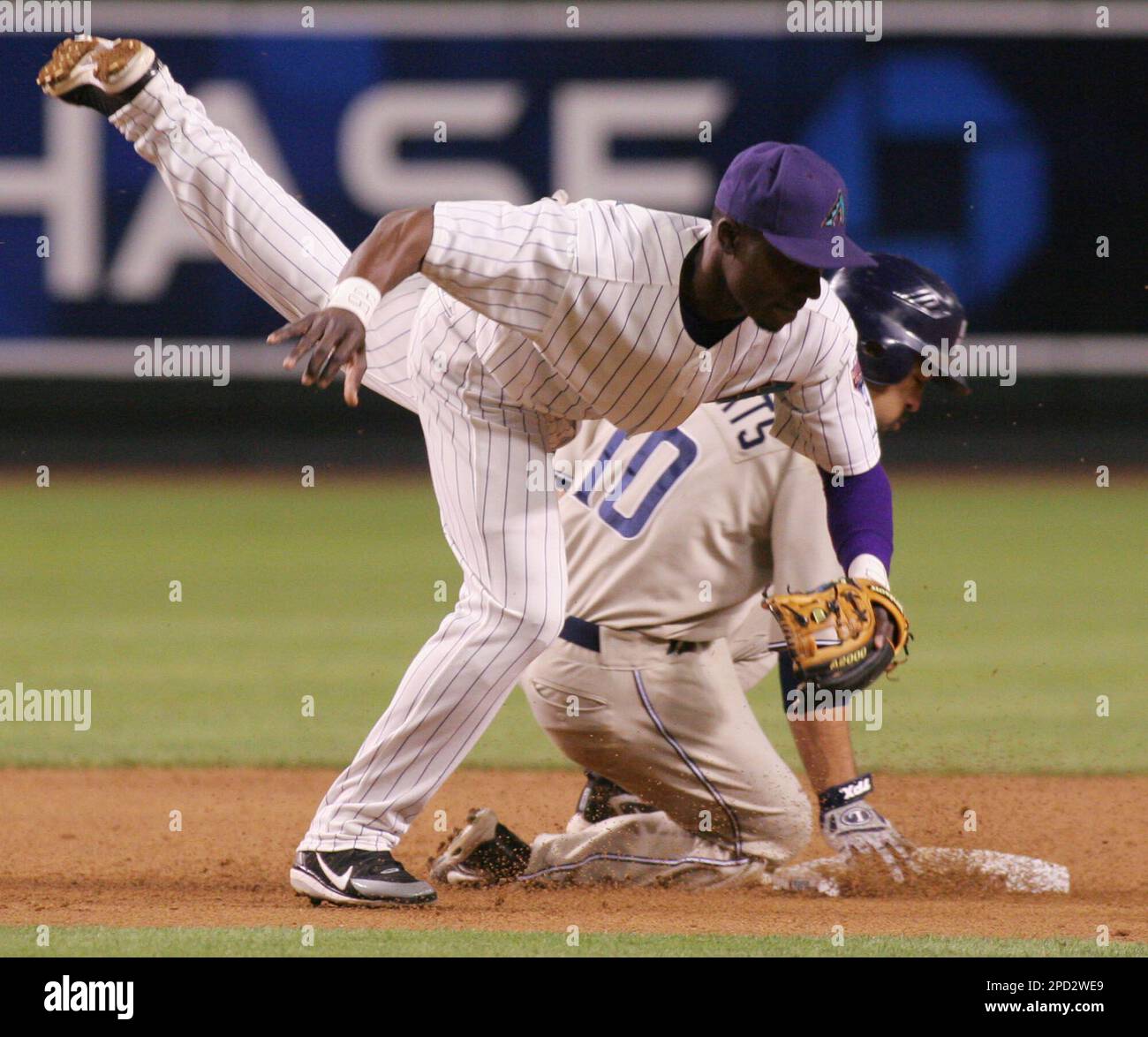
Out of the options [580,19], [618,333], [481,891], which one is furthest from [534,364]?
[580,19]

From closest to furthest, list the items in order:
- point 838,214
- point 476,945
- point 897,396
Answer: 1. point 476,945
2. point 838,214
3. point 897,396

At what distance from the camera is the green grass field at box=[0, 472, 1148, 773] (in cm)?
645

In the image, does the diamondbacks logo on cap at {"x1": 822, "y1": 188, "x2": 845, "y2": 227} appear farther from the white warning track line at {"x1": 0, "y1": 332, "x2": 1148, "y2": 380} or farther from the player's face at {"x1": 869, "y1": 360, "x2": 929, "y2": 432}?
the white warning track line at {"x1": 0, "y1": 332, "x2": 1148, "y2": 380}

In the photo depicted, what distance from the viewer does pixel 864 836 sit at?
4.29m

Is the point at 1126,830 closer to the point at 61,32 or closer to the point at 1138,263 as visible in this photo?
the point at 1138,263

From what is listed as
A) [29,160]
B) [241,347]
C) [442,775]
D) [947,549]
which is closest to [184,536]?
[241,347]

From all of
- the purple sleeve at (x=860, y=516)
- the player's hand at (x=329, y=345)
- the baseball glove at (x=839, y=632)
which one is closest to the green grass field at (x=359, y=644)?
the baseball glove at (x=839, y=632)

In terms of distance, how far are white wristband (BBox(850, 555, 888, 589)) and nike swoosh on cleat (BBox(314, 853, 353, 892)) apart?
49.1 inches

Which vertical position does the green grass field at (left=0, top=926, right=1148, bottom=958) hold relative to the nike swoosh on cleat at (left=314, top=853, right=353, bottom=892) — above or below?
below

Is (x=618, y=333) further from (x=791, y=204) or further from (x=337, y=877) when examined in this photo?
(x=337, y=877)

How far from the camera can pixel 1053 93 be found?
1354 cm

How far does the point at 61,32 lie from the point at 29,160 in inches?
38.7

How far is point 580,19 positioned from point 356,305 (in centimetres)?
1071

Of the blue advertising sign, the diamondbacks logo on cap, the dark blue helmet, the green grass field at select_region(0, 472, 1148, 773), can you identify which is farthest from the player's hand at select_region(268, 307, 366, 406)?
the blue advertising sign
